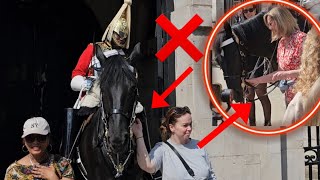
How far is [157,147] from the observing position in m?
4.52

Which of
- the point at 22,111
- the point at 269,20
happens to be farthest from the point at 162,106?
the point at 22,111

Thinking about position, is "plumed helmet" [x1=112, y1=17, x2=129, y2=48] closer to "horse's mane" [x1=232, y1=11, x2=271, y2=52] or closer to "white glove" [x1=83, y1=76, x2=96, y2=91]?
"white glove" [x1=83, y1=76, x2=96, y2=91]

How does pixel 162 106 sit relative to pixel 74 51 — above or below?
below

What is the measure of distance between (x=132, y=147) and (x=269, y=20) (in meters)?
2.98

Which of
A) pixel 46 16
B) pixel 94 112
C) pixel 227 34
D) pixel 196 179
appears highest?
pixel 46 16

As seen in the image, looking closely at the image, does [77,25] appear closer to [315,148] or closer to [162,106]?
[162,106]

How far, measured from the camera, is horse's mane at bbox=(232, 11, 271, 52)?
731 centimetres

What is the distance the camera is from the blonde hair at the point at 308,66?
23.9 feet

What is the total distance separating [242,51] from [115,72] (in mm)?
2638

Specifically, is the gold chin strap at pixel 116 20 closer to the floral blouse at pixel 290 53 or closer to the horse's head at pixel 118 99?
the horse's head at pixel 118 99

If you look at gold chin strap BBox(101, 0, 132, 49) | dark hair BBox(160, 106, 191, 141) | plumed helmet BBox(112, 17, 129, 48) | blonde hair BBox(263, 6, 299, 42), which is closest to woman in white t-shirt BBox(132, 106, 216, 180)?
dark hair BBox(160, 106, 191, 141)

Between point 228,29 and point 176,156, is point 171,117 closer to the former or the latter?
point 176,156

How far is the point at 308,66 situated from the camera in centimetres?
728

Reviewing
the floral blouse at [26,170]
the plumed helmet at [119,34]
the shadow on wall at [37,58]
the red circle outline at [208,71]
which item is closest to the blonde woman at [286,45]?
the red circle outline at [208,71]
